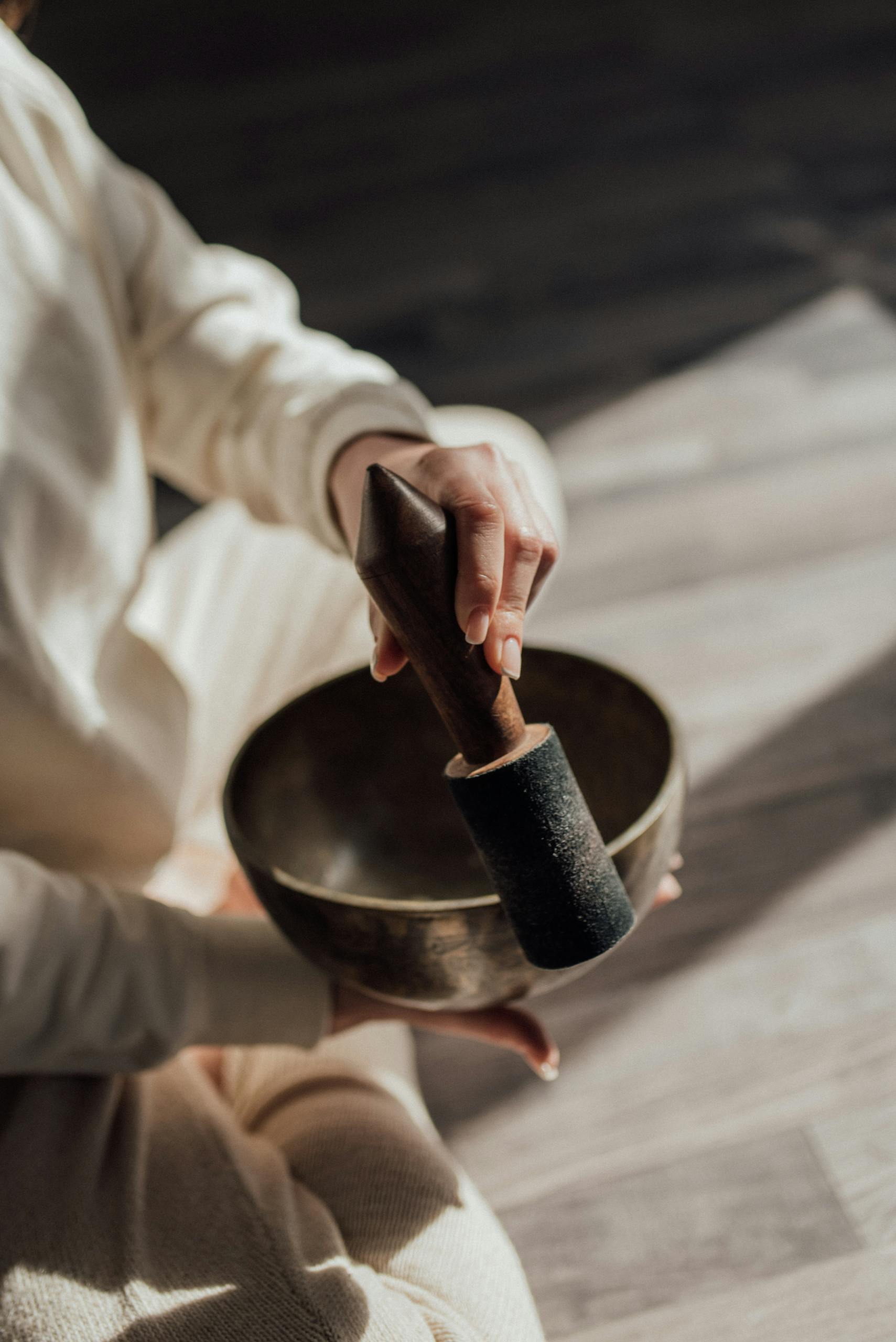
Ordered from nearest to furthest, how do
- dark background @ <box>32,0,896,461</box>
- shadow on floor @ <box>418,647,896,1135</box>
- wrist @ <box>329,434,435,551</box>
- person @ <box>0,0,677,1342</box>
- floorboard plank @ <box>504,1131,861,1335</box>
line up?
person @ <box>0,0,677,1342</box>, wrist @ <box>329,434,435,551</box>, floorboard plank @ <box>504,1131,861,1335</box>, shadow on floor @ <box>418,647,896,1135</box>, dark background @ <box>32,0,896,461</box>

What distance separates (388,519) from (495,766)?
0.39 ft

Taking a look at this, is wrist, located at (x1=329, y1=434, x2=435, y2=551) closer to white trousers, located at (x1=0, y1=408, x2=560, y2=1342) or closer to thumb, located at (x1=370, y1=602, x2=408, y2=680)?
thumb, located at (x1=370, y1=602, x2=408, y2=680)

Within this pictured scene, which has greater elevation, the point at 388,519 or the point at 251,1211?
the point at 388,519

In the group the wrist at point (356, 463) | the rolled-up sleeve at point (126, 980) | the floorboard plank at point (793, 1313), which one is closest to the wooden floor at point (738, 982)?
the floorboard plank at point (793, 1313)

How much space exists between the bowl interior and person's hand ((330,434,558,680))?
5.9 inches

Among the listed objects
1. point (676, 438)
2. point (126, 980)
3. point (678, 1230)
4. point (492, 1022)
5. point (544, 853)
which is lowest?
point (676, 438)

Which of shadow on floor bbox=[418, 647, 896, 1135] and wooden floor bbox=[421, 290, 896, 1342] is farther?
shadow on floor bbox=[418, 647, 896, 1135]

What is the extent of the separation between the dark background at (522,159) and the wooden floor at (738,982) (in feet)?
1.52

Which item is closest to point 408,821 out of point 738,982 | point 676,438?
point 738,982

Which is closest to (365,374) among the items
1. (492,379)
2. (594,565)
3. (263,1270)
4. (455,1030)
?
(455,1030)

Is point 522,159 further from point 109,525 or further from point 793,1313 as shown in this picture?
point 793,1313

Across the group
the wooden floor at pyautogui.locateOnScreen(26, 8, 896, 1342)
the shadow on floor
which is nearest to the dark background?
the wooden floor at pyautogui.locateOnScreen(26, 8, 896, 1342)

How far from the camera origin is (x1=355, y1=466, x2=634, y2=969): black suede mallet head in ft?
1.57

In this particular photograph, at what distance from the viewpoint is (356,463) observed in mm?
696
